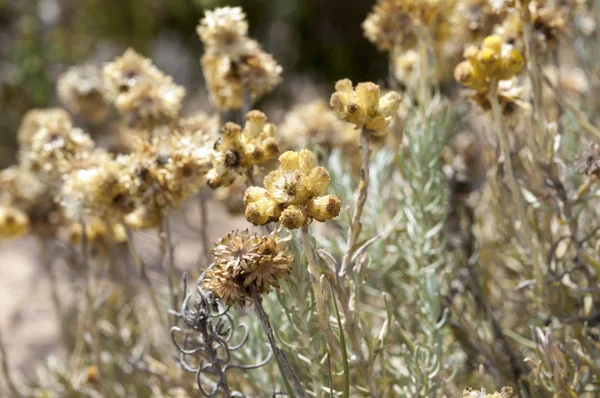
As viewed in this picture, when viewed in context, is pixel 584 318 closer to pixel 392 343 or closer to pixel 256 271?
pixel 392 343

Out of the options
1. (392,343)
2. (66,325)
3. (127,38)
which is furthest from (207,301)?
(127,38)

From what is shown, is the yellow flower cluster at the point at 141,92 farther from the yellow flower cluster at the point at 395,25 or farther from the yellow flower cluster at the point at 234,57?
the yellow flower cluster at the point at 395,25

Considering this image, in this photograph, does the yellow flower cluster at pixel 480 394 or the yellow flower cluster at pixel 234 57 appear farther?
the yellow flower cluster at pixel 234 57

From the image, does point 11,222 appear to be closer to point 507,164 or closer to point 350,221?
point 350,221

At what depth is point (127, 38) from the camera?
291cm

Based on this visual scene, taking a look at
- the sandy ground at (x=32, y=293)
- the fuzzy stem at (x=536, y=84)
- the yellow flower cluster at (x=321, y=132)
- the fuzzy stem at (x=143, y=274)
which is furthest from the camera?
the sandy ground at (x=32, y=293)

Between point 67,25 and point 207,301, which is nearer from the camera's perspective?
point 207,301

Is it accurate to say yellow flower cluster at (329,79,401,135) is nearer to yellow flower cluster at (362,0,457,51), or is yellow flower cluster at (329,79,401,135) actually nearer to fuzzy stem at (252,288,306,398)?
fuzzy stem at (252,288,306,398)

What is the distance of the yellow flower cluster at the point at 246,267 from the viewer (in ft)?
2.18

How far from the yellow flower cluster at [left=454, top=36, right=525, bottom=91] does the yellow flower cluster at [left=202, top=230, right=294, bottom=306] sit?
0.33 meters

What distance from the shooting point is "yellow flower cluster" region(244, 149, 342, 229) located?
0.64 m

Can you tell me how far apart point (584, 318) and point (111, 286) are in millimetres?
889

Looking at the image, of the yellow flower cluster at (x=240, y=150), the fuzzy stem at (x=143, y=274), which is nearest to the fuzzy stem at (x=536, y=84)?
the yellow flower cluster at (x=240, y=150)

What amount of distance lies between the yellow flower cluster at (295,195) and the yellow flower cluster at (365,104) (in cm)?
11
